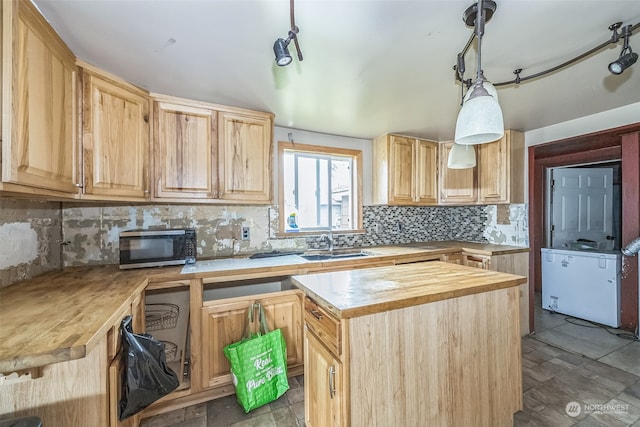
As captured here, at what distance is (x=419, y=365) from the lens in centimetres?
124

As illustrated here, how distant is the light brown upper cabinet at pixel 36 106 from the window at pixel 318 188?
1669 millimetres

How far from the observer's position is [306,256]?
2621mm

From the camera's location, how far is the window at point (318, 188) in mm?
2889

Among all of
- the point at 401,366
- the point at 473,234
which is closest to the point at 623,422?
the point at 401,366

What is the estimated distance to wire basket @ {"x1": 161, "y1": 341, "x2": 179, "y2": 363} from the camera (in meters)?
2.03

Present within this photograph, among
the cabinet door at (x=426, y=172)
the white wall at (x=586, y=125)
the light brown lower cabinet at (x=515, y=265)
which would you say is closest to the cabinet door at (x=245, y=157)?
the cabinet door at (x=426, y=172)

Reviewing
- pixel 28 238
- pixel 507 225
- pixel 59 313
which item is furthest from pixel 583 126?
pixel 28 238

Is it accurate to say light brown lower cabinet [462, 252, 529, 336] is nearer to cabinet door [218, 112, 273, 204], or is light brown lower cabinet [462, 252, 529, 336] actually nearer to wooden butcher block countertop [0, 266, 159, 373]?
cabinet door [218, 112, 273, 204]

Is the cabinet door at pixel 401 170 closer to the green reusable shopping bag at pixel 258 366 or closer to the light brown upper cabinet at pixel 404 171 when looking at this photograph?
the light brown upper cabinet at pixel 404 171

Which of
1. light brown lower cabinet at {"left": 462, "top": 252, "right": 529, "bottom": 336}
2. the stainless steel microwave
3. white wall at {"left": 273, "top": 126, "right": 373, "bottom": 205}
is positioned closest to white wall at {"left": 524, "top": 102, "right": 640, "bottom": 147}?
light brown lower cabinet at {"left": 462, "top": 252, "right": 529, "bottom": 336}

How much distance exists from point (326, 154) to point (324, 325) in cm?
221

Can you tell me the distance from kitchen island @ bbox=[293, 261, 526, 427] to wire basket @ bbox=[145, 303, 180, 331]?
4.51ft

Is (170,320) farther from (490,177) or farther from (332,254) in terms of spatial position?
(490,177)

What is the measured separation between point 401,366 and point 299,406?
102 centimetres
